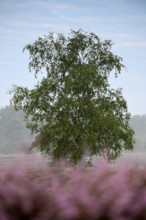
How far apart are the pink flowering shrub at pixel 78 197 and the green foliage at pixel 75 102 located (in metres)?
27.1

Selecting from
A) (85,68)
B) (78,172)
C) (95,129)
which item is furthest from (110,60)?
(78,172)

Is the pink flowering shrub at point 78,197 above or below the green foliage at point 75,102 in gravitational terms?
below

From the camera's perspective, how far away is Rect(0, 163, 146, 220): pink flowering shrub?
3.56 meters

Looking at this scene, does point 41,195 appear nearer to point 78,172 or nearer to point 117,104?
point 78,172

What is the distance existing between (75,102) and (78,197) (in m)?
29.7

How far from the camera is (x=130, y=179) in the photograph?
4234 millimetres

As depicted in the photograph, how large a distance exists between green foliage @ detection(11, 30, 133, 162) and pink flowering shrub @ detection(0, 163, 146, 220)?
27.1 m

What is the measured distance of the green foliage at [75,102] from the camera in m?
32.5

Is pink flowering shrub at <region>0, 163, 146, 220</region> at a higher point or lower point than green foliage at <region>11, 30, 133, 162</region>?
lower

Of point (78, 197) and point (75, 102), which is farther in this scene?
point (75, 102)

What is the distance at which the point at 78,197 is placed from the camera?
11.8ft

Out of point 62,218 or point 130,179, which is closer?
point 62,218

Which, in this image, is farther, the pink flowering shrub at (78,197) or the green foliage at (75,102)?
the green foliage at (75,102)

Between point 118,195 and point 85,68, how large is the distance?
99.4 feet
